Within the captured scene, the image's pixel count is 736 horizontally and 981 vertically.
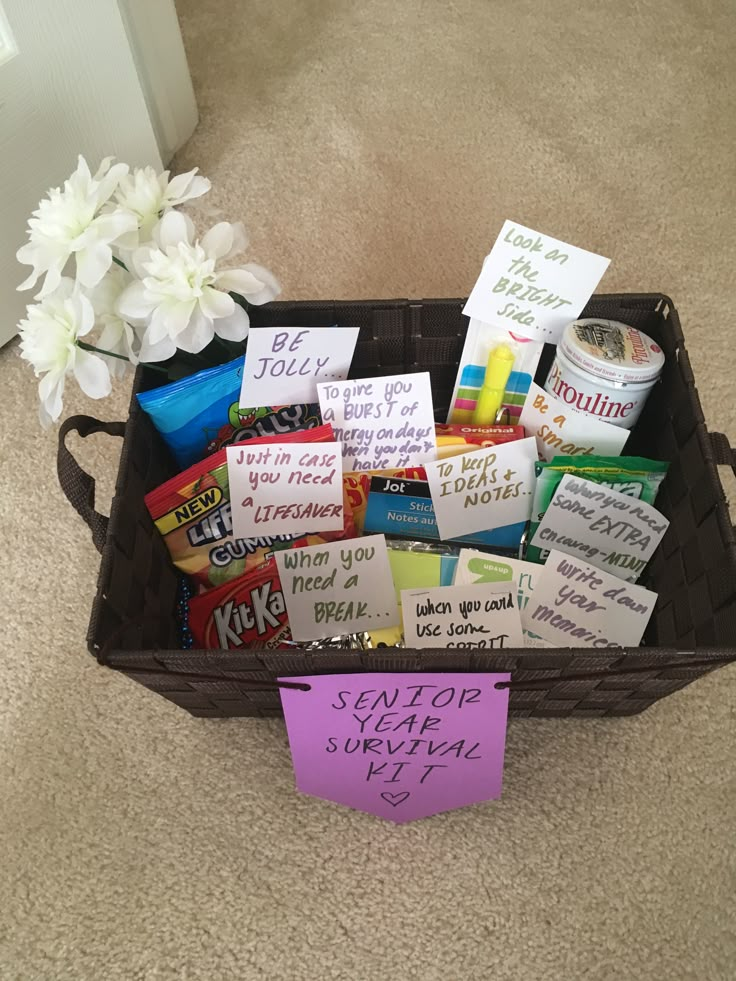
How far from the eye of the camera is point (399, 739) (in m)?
0.64

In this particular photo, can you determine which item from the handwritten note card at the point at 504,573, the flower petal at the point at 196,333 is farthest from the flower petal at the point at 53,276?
the handwritten note card at the point at 504,573

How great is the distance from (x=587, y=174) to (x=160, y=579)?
1019 mm

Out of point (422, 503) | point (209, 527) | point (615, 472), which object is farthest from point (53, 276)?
point (615, 472)

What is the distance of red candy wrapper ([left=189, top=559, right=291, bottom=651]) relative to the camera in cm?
73

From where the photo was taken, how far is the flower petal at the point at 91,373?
610 millimetres

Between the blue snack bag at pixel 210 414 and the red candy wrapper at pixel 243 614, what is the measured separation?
0.14 m

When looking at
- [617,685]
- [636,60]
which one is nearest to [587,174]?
[636,60]

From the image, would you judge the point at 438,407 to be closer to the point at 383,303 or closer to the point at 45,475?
the point at 383,303

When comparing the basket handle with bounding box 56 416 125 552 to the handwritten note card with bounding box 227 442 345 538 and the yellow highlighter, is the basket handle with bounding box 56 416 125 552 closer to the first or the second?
the handwritten note card with bounding box 227 442 345 538

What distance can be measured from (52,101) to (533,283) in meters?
0.70

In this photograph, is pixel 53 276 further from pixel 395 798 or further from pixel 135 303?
pixel 395 798

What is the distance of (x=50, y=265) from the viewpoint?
1.94 ft

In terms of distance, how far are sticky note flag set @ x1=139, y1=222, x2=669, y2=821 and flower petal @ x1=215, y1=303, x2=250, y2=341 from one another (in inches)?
1.6

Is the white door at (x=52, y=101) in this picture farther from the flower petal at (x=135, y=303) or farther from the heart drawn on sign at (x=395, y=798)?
the heart drawn on sign at (x=395, y=798)
